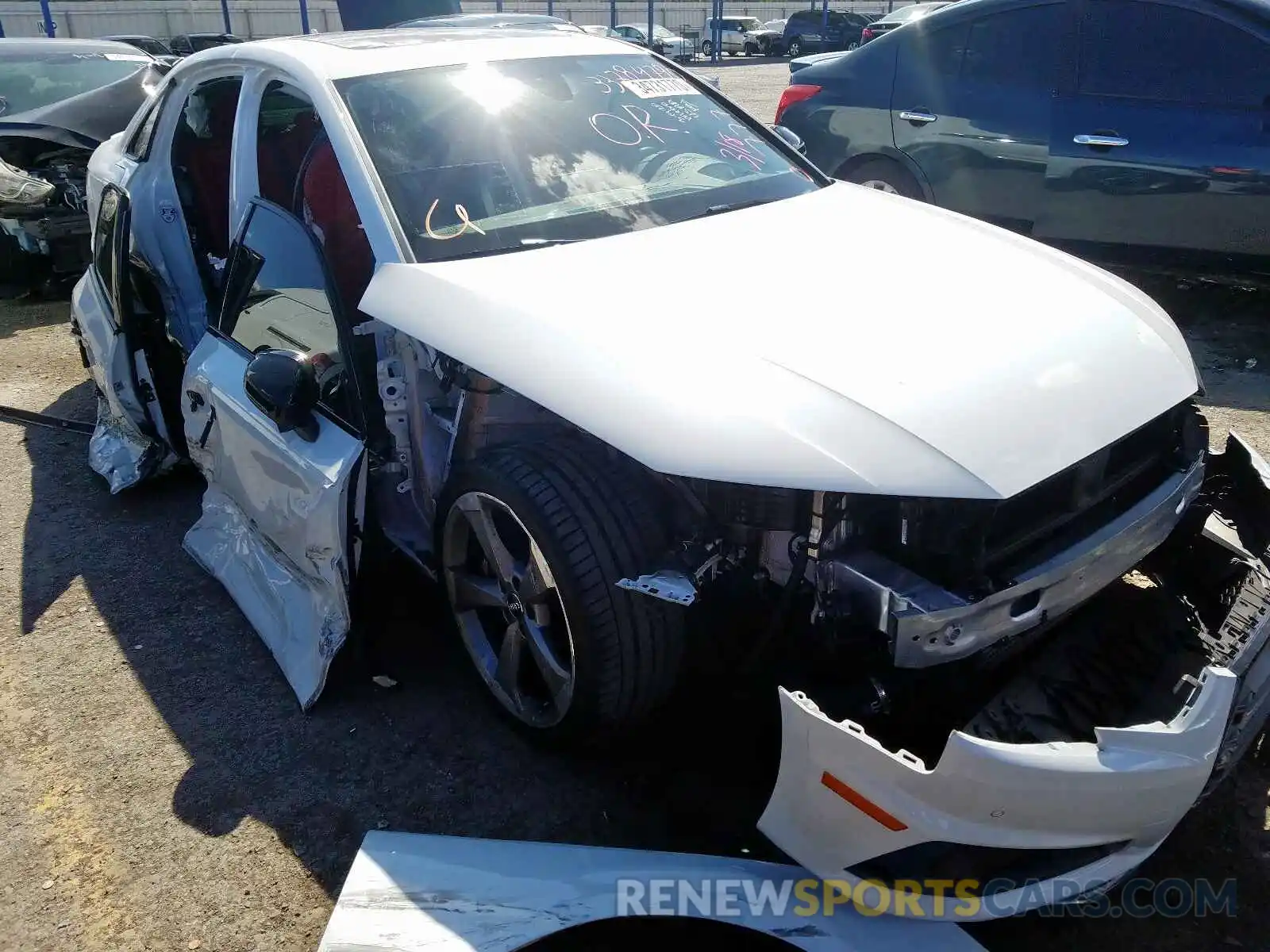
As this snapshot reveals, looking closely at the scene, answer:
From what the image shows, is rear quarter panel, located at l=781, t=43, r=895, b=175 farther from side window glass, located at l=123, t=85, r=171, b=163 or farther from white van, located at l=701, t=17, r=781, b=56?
white van, located at l=701, t=17, r=781, b=56

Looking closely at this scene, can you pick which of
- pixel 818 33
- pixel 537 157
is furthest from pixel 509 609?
pixel 818 33

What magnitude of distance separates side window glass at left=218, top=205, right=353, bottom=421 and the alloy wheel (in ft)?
1.69

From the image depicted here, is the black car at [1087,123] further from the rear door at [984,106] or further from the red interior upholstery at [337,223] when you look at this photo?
the red interior upholstery at [337,223]

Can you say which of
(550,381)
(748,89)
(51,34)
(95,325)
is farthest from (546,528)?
(51,34)

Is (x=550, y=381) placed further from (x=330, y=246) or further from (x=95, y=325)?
(x=95, y=325)

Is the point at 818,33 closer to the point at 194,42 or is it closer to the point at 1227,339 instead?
the point at 194,42

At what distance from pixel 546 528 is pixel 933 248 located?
52.7 inches

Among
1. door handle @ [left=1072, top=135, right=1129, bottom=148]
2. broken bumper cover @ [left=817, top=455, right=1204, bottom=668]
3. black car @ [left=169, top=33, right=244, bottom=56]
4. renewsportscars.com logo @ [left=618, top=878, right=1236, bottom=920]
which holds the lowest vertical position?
renewsportscars.com logo @ [left=618, top=878, right=1236, bottom=920]

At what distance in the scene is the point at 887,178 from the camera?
5934 millimetres

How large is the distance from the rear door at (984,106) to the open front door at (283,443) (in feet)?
13.0

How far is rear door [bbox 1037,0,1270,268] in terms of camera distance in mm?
4938

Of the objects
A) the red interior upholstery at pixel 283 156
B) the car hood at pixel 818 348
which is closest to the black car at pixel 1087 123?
the car hood at pixel 818 348

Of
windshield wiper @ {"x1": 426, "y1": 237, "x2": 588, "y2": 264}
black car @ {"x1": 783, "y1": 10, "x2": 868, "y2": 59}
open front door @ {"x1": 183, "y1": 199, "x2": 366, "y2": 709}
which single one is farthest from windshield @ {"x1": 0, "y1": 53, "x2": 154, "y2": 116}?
black car @ {"x1": 783, "y1": 10, "x2": 868, "y2": 59}

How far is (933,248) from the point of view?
108 inches
